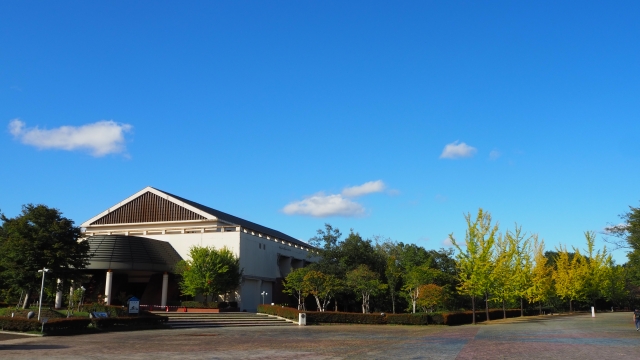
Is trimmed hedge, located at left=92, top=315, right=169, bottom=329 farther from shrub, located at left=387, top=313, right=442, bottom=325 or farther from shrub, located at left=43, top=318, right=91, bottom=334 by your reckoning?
shrub, located at left=387, top=313, right=442, bottom=325

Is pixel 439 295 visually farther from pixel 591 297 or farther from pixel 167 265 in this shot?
pixel 591 297

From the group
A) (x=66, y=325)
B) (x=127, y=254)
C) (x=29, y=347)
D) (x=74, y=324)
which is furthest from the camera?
(x=127, y=254)

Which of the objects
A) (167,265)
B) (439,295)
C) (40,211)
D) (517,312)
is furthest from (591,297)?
(40,211)

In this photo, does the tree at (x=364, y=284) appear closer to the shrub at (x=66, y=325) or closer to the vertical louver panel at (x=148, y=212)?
the vertical louver panel at (x=148, y=212)

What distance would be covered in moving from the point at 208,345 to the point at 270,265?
1283 inches

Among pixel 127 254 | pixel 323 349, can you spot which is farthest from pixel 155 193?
pixel 323 349

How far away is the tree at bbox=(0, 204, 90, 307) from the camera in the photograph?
31.6 metres

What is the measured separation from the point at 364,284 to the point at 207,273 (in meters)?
13.2

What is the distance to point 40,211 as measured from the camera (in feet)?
107

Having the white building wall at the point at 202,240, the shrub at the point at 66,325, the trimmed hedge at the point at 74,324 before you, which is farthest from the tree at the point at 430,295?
the shrub at the point at 66,325

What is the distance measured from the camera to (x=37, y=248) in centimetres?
3184

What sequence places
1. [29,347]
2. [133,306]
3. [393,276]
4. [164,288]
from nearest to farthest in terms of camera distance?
1. [29,347]
2. [133,306]
3. [164,288]
4. [393,276]

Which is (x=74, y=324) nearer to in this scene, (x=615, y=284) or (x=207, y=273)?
(x=207, y=273)

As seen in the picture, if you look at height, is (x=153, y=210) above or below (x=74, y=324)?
above
